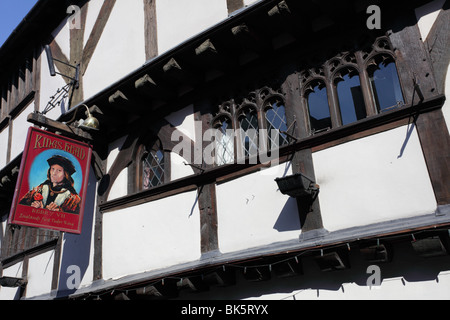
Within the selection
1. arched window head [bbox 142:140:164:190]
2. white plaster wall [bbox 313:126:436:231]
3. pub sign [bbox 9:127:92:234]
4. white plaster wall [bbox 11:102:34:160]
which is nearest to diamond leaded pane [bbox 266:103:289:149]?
white plaster wall [bbox 313:126:436:231]

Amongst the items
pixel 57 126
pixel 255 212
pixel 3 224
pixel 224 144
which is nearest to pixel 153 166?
pixel 224 144

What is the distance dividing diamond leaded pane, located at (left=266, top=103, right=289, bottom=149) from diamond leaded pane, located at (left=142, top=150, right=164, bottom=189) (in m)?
2.24

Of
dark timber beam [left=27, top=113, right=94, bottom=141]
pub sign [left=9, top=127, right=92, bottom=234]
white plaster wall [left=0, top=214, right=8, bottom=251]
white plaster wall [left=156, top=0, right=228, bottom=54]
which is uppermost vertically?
white plaster wall [left=156, top=0, right=228, bottom=54]

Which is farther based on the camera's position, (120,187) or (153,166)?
(120,187)

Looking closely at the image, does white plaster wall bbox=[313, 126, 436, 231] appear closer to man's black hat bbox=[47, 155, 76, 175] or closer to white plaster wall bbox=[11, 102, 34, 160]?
man's black hat bbox=[47, 155, 76, 175]

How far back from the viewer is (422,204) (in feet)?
16.5

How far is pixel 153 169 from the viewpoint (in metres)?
8.17

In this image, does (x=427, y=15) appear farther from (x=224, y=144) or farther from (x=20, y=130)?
(x=20, y=130)

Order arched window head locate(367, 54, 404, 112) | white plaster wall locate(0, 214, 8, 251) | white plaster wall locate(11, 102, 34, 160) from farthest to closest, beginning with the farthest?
white plaster wall locate(0, 214, 8, 251)
white plaster wall locate(11, 102, 34, 160)
arched window head locate(367, 54, 404, 112)

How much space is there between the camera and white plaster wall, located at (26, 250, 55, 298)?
31.0 feet

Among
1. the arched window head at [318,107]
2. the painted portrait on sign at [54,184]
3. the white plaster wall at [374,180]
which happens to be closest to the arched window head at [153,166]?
the painted portrait on sign at [54,184]

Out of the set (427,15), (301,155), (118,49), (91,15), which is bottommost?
(301,155)

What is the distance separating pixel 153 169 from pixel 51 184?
1.75 meters
